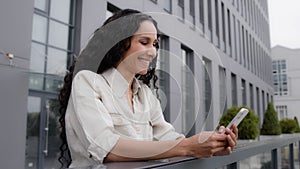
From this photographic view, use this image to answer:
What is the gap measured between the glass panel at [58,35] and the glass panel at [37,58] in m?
0.16

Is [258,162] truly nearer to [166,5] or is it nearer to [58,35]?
[58,35]

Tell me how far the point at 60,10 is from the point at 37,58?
61cm

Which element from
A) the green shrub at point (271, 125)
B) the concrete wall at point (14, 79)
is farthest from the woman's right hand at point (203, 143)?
the green shrub at point (271, 125)

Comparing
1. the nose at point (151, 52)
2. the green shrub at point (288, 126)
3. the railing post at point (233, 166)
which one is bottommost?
the green shrub at point (288, 126)

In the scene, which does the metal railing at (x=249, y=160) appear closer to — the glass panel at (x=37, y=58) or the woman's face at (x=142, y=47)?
the woman's face at (x=142, y=47)

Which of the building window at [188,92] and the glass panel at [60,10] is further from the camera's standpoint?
the glass panel at [60,10]

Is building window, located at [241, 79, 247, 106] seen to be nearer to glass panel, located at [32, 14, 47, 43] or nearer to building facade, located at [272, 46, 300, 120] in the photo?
building facade, located at [272, 46, 300, 120]

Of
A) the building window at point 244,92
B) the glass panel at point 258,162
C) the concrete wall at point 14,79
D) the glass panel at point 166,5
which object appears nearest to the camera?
the glass panel at point 258,162

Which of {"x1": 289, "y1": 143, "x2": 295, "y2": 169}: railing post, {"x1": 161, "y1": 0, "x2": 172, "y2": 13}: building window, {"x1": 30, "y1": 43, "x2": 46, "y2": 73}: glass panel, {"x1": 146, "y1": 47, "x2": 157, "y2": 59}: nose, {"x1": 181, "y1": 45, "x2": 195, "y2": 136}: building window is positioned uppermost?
{"x1": 161, "y1": 0, "x2": 172, "y2": 13}: building window

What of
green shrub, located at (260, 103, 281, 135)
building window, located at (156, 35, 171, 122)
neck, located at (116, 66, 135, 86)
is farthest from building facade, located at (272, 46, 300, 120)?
neck, located at (116, 66, 135, 86)

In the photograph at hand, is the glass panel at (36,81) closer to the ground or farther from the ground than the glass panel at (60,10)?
closer to the ground

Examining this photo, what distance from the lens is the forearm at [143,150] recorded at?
17.3 inches

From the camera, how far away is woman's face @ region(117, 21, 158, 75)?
1.58 ft

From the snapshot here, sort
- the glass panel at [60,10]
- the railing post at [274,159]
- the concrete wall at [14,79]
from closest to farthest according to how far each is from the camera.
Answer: the railing post at [274,159]
the concrete wall at [14,79]
the glass panel at [60,10]
